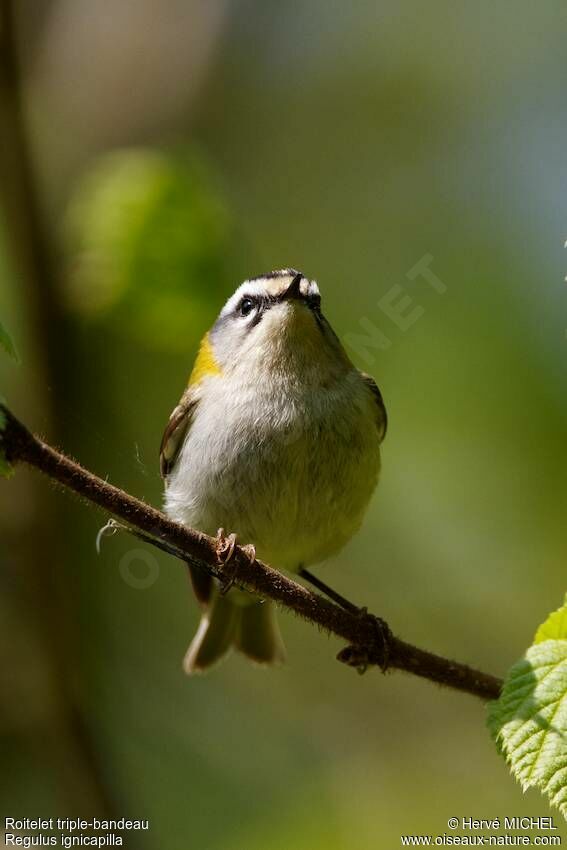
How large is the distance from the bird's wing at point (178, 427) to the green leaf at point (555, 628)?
6.93 feet

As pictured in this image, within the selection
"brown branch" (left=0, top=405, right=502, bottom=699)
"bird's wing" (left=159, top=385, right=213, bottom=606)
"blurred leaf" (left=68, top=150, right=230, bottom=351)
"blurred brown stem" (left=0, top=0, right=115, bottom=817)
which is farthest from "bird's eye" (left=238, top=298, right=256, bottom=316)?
"brown branch" (left=0, top=405, right=502, bottom=699)

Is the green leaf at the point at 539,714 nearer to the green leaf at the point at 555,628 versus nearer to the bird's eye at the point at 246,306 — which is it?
the green leaf at the point at 555,628

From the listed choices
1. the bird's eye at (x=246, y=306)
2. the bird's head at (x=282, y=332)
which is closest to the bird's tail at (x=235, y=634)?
the bird's head at (x=282, y=332)

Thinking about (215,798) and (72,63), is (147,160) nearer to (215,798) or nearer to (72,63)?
(72,63)

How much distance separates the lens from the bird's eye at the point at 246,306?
4047mm

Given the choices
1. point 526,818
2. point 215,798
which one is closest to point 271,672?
point 215,798

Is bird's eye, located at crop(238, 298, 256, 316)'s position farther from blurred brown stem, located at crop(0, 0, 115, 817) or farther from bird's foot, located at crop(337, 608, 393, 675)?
bird's foot, located at crop(337, 608, 393, 675)

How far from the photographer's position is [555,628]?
2271 millimetres

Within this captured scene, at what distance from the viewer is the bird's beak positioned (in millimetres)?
3820

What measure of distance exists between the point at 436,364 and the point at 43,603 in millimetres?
2393

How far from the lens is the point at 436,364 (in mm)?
5113

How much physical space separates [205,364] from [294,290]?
626mm

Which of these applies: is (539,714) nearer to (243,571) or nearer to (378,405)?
(243,571)

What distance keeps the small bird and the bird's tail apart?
43cm
